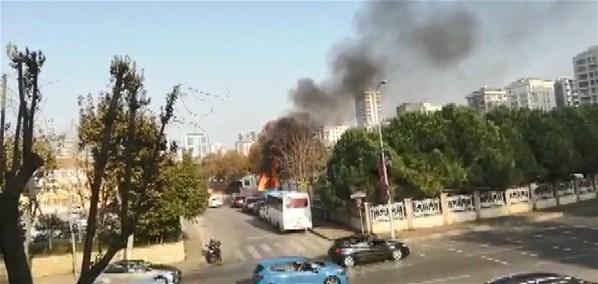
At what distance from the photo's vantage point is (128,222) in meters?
4.79

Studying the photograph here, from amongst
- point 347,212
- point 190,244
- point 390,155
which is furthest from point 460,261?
point 190,244

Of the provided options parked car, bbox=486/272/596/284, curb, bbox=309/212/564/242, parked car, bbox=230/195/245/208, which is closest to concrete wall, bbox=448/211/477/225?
curb, bbox=309/212/564/242

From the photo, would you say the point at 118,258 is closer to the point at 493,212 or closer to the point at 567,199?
the point at 493,212

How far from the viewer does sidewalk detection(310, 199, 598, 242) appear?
32.6 metres

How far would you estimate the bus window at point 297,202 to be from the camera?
36.9m

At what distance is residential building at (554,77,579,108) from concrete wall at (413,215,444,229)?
86.7 metres

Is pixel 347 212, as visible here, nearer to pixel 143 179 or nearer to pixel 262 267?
pixel 262 267

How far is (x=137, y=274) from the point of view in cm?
2314

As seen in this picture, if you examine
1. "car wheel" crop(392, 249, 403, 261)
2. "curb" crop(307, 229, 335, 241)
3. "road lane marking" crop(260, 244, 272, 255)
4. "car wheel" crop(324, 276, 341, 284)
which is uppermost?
"curb" crop(307, 229, 335, 241)

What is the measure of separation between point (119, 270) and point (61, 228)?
32.9 ft

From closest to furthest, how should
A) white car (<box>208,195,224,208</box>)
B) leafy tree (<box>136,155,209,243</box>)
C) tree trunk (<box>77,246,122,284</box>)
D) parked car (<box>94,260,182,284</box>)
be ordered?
tree trunk (<box>77,246,122,284</box>)
parked car (<box>94,260,182,284</box>)
leafy tree (<box>136,155,209,243</box>)
white car (<box>208,195,224,208</box>)

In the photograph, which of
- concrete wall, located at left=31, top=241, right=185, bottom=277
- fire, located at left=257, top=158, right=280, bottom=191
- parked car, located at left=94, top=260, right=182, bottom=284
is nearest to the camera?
parked car, located at left=94, top=260, right=182, bottom=284

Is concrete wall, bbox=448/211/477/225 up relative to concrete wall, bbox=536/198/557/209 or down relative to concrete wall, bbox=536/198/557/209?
down

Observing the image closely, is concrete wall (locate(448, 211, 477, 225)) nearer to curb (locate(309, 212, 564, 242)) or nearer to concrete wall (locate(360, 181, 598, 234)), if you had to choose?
concrete wall (locate(360, 181, 598, 234))
